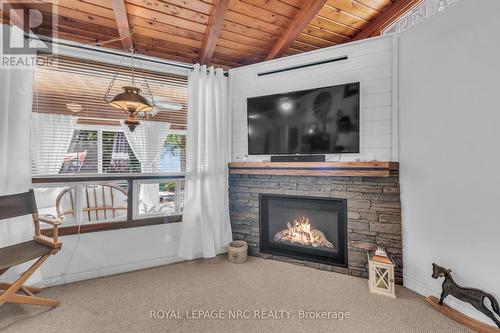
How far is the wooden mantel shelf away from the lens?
233 cm

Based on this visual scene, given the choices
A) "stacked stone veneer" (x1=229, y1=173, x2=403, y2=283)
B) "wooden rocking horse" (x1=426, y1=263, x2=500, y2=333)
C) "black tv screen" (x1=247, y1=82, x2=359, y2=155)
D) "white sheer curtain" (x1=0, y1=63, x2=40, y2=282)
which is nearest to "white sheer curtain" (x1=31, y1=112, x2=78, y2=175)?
"white sheer curtain" (x1=0, y1=63, x2=40, y2=282)

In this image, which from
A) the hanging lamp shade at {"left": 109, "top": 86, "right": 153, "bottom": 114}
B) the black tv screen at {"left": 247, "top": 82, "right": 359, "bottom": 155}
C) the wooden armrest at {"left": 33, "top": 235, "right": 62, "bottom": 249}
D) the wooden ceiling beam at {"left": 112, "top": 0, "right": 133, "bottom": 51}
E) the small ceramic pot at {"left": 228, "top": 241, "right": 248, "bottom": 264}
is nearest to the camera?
the hanging lamp shade at {"left": 109, "top": 86, "right": 153, "bottom": 114}

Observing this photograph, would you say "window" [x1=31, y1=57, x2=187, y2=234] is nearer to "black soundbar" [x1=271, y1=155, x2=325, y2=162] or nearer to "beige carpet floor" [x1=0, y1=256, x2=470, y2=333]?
"beige carpet floor" [x1=0, y1=256, x2=470, y2=333]

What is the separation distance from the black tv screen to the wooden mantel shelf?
0.17 m

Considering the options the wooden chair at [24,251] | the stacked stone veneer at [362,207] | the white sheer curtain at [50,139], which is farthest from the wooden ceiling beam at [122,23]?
the stacked stone veneer at [362,207]

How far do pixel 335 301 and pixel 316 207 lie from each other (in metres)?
1.04

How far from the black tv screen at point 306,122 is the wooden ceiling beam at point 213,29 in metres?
0.76

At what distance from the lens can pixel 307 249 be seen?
114 inches

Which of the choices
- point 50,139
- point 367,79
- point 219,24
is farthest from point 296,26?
point 50,139

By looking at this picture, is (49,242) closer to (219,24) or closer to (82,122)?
(82,122)

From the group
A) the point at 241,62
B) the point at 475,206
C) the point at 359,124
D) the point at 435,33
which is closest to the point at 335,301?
the point at 475,206

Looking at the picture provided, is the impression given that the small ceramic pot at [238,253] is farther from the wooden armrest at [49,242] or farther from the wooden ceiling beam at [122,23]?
the wooden ceiling beam at [122,23]

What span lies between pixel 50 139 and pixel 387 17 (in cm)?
388

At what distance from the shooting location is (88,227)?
2.58 meters
